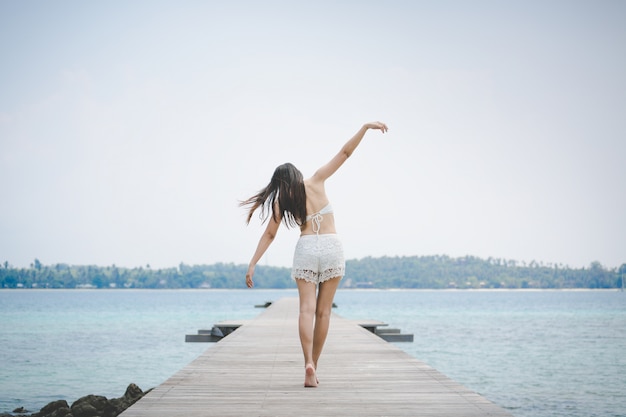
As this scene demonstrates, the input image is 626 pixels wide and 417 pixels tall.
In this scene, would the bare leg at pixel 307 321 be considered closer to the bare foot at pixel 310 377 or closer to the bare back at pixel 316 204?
the bare foot at pixel 310 377

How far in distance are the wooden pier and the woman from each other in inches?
22.8

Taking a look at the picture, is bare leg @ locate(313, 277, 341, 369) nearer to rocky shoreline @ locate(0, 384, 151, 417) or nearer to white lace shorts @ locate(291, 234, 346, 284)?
white lace shorts @ locate(291, 234, 346, 284)

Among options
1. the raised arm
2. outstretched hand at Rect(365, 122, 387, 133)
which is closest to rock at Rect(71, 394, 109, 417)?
the raised arm

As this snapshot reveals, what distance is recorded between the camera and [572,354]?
33.9m

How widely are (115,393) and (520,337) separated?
99.5 ft

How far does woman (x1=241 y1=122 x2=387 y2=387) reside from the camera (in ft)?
20.5

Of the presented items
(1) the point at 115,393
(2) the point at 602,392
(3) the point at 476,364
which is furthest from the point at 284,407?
(3) the point at 476,364

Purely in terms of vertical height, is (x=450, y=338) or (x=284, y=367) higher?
(x=284, y=367)

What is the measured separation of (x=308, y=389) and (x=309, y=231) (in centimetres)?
145

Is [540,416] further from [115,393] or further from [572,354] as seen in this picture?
[572,354]

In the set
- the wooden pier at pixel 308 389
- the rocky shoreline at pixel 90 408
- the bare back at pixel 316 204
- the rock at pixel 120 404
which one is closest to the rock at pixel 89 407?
the rocky shoreline at pixel 90 408

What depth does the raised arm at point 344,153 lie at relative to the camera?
6062 mm

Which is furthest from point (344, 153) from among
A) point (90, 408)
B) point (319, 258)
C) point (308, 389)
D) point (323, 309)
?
point (90, 408)

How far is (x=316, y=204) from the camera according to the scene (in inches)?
250
